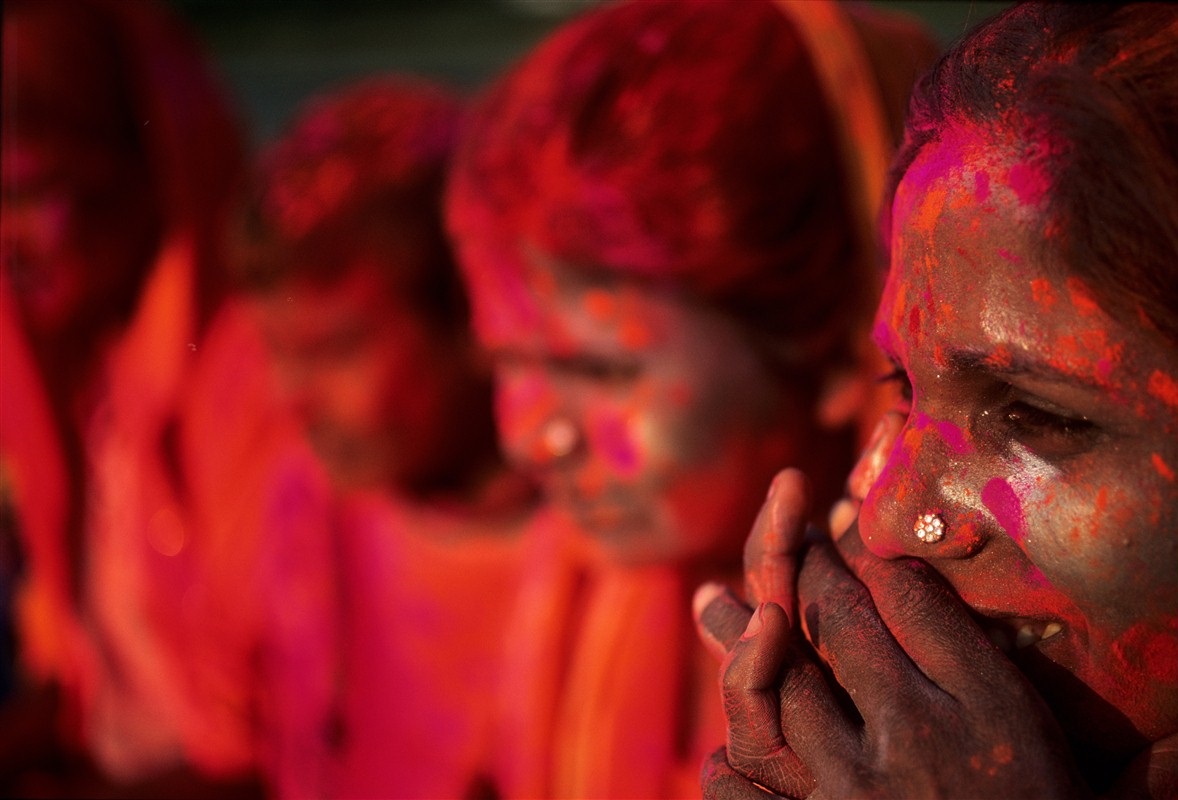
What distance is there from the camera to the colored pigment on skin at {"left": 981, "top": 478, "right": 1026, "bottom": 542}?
0.49m

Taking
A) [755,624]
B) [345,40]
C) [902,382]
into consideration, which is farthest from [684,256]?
[345,40]

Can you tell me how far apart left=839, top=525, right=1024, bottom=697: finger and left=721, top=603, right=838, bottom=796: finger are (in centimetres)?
4

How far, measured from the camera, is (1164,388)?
0.45 meters

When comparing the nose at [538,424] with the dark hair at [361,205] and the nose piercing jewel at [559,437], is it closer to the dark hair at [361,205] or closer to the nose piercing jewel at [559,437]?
the nose piercing jewel at [559,437]

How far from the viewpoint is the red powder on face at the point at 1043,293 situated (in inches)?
18.4

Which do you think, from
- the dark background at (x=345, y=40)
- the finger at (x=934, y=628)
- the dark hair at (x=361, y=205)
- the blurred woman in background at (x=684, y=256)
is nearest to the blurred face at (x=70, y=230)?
the dark hair at (x=361, y=205)

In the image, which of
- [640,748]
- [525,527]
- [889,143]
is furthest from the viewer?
[525,527]

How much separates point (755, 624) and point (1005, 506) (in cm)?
12

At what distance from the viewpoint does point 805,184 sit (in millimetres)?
971

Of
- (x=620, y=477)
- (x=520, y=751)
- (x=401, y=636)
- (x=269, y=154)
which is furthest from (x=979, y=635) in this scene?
(x=269, y=154)

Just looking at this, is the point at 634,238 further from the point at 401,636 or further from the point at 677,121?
the point at 401,636

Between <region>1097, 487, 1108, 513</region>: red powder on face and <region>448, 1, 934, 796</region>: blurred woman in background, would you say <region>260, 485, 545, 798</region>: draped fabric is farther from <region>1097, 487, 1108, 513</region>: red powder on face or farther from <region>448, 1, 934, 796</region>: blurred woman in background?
<region>1097, 487, 1108, 513</region>: red powder on face

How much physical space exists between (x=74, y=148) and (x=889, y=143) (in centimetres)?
115

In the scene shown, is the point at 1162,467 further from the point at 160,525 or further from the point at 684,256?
the point at 160,525
